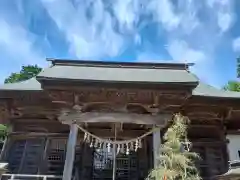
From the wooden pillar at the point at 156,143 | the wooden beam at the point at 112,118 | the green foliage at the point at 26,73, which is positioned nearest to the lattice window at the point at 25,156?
the wooden beam at the point at 112,118

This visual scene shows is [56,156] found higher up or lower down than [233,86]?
lower down

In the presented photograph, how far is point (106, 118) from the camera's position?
9.09 metres

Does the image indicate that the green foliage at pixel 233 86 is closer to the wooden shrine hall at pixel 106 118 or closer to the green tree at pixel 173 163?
the wooden shrine hall at pixel 106 118

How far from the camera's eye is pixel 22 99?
990cm

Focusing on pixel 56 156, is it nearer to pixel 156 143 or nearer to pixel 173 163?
pixel 156 143

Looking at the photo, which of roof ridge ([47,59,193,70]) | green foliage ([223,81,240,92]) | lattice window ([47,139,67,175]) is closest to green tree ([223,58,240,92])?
green foliage ([223,81,240,92])

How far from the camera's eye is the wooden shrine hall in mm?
8758

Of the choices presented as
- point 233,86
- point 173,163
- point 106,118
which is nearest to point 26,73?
point 233,86

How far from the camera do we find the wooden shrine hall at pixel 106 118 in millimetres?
8758

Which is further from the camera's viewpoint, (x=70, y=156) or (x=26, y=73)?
(x=26, y=73)

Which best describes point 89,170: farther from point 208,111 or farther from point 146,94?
Answer: point 208,111

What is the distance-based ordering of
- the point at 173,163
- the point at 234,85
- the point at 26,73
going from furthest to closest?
the point at 26,73, the point at 234,85, the point at 173,163

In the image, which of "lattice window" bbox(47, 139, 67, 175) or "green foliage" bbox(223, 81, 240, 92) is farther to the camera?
"green foliage" bbox(223, 81, 240, 92)

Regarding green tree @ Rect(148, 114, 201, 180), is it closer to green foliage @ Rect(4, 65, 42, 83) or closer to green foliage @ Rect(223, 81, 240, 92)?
green foliage @ Rect(223, 81, 240, 92)
